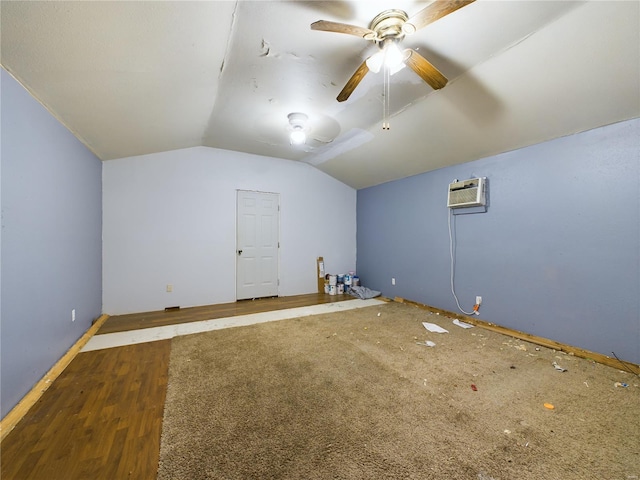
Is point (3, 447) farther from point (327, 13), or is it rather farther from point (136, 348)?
point (327, 13)

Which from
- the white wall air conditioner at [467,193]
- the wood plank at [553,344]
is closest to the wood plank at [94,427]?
the wood plank at [553,344]

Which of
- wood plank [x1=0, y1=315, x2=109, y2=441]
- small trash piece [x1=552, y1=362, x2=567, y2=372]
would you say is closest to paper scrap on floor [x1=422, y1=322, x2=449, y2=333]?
small trash piece [x1=552, y1=362, x2=567, y2=372]

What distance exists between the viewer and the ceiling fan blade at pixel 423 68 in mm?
1760

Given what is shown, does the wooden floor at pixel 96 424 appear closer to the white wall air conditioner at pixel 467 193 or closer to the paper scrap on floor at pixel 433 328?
the paper scrap on floor at pixel 433 328

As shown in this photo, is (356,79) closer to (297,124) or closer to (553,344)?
(297,124)

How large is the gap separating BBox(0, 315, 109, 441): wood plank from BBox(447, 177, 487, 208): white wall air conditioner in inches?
186

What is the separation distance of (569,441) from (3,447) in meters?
3.22

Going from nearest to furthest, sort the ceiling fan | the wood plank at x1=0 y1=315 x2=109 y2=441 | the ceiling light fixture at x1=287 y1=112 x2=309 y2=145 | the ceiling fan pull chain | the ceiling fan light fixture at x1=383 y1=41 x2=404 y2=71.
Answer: the ceiling fan → the wood plank at x1=0 y1=315 x2=109 y2=441 → the ceiling fan light fixture at x1=383 y1=41 x2=404 y2=71 → the ceiling fan pull chain → the ceiling light fixture at x1=287 y1=112 x2=309 y2=145

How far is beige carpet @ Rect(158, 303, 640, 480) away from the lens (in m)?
1.33

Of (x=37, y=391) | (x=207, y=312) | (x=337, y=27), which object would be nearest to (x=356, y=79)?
(x=337, y=27)

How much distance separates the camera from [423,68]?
1.87m

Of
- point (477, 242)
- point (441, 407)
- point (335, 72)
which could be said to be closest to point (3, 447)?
point (441, 407)

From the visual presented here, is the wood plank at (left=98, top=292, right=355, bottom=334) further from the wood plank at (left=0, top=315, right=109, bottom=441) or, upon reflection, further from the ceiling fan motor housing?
the ceiling fan motor housing

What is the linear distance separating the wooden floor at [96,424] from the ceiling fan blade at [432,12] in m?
2.88
